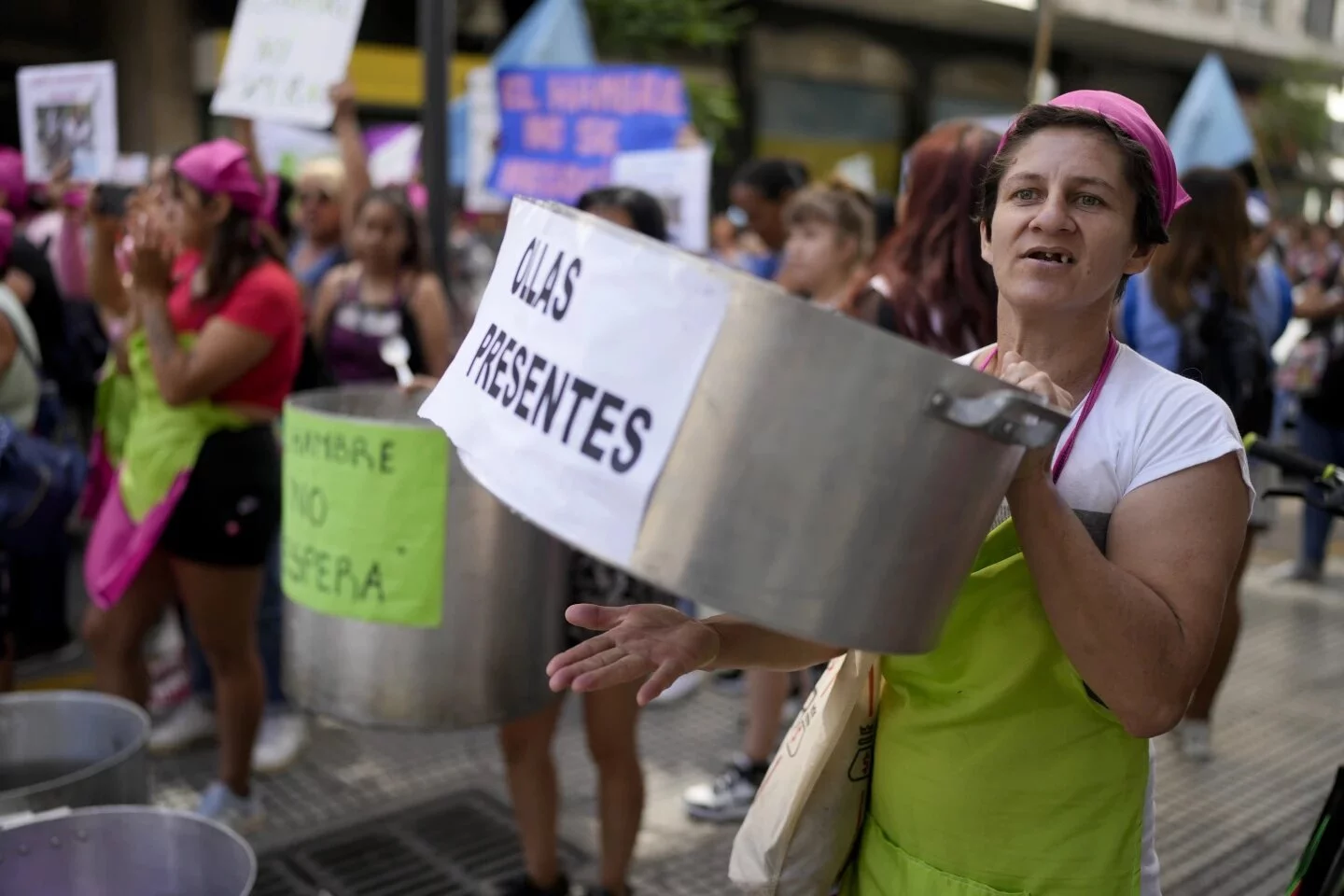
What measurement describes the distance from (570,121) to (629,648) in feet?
15.9

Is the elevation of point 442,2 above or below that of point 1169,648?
above

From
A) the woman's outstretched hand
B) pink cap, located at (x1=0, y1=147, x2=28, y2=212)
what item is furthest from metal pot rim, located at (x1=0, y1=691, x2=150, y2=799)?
pink cap, located at (x1=0, y1=147, x2=28, y2=212)

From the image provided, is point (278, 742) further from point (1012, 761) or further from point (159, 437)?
point (1012, 761)

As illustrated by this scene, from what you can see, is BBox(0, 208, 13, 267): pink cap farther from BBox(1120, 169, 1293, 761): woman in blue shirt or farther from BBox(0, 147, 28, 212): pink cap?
BBox(1120, 169, 1293, 761): woman in blue shirt

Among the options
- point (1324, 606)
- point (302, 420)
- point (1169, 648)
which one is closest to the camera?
point (1169, 648)

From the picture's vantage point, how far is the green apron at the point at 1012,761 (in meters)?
1.45

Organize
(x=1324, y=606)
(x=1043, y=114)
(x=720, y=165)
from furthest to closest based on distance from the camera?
(x=720, y=165) → (x=1324, y=606) → (x=1043, y=114)

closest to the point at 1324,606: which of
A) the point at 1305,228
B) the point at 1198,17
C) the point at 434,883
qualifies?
→ the point at 434,883

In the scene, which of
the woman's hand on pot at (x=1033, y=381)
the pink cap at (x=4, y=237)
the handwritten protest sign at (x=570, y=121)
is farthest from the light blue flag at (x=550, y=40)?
the woman's hand on pot at (x=1033, y=381)

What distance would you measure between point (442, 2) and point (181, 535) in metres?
1.90

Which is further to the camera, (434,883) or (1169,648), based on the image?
(434,883)

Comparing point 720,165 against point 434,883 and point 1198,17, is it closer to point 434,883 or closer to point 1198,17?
point 1198,17

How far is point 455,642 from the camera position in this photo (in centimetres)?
242

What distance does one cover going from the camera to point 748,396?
1.01 metres
